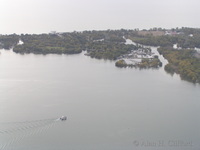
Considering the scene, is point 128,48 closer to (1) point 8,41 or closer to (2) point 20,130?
(1) point 8,41

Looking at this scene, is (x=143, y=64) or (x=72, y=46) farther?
(x=72, y=46)

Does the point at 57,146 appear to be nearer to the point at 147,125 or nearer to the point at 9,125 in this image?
the point at 9,125

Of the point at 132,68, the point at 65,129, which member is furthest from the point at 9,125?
the point at 132,68

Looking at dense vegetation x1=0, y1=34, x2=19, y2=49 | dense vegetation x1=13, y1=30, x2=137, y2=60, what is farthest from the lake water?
dense vegetation x1=0, y1=34, x2=19, y2=49

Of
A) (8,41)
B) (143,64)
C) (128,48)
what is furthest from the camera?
(8,41)

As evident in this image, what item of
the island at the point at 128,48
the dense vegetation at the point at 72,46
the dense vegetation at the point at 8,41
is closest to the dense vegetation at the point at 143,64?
the island at the point at 128,48

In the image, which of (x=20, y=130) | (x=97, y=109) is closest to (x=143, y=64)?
(x=97, y=109)

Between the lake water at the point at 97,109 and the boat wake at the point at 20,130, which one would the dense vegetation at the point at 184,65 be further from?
the boat wake at the point at 20,130
